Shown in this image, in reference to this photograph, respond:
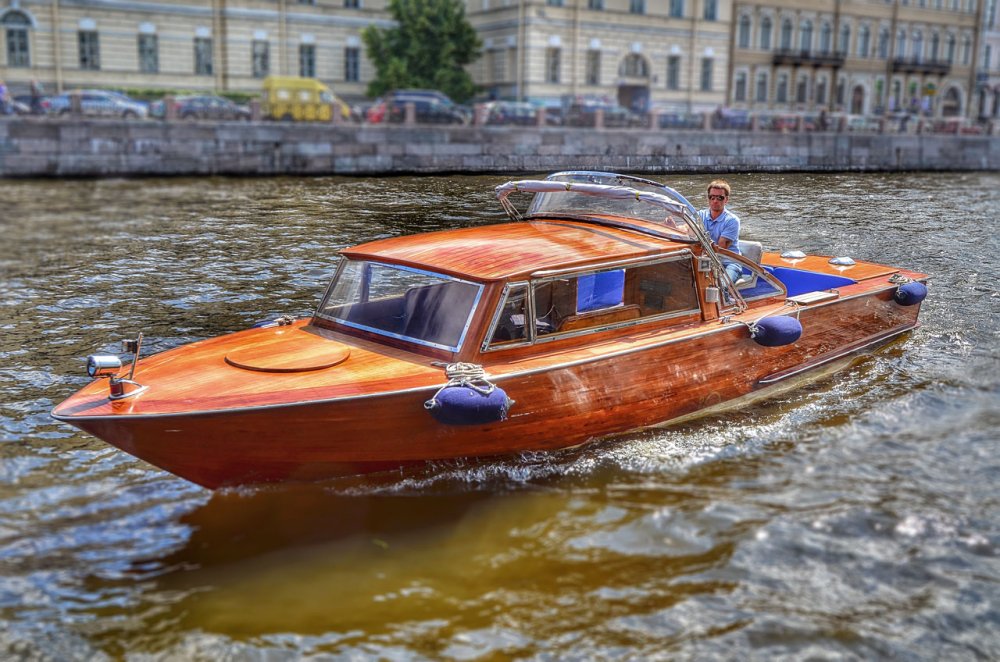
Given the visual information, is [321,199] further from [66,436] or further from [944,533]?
[944,533]

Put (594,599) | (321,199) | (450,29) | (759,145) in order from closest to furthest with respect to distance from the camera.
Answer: (594,599)
(321,199)
(759,145)
(450,29)

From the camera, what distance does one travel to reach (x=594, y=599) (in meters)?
5.01

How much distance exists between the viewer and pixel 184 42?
3788cm

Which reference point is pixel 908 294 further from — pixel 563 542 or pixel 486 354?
pixel 563 542

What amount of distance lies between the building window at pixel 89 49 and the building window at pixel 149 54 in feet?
4.98

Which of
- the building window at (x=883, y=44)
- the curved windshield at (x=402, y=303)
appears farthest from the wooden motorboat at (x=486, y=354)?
the building window at (x=883, y=44)

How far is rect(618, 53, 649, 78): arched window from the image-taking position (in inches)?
1726

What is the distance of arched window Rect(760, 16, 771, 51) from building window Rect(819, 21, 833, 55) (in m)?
3.64

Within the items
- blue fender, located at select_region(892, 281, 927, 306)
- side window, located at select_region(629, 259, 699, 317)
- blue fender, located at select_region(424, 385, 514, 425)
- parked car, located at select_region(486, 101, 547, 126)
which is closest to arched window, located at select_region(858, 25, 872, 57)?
parked car, located at select_region(486, 101, 547, 126)

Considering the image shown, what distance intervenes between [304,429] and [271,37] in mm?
36655

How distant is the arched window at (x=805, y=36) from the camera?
50.8 metres

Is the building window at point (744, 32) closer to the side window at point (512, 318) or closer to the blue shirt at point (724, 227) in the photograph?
the blue shirt at point (724, 227)

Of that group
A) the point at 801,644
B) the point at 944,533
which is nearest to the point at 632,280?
the point at 944,533

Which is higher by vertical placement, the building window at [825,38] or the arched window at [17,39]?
the building window at [825,38]
